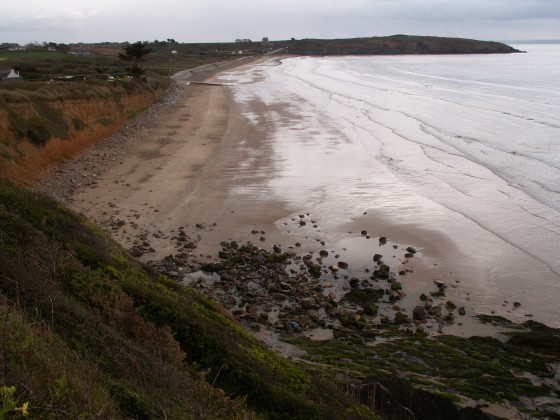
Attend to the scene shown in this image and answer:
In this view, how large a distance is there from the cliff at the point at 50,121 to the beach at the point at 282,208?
866 mm

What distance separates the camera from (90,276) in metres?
6.91

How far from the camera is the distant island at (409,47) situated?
176m

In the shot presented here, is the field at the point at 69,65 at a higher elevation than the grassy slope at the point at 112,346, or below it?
higher

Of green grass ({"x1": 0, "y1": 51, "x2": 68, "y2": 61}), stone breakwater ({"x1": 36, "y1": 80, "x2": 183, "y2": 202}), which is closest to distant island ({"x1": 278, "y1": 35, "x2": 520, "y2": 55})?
green grass ({"x1": 0, "y1": 51, "x2": 68, "y2": 61})

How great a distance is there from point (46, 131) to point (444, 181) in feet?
56.6

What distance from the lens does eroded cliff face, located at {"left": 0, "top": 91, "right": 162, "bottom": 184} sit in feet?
62.4

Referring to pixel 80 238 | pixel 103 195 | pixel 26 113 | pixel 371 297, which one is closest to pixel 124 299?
pixel 80 238

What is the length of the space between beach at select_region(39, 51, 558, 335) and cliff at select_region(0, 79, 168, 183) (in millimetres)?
866

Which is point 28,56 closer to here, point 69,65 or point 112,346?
point 69,65

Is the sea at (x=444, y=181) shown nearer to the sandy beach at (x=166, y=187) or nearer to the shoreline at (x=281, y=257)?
the shoreline at (x=281, y=257)

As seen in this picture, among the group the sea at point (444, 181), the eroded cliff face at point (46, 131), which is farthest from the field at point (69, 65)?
the sea at point (444, 181)

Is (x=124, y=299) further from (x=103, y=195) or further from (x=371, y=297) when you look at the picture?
(x=103, y=195)

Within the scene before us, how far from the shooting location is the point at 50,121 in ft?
76.4

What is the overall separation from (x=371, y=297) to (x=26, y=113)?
59.6 ft
